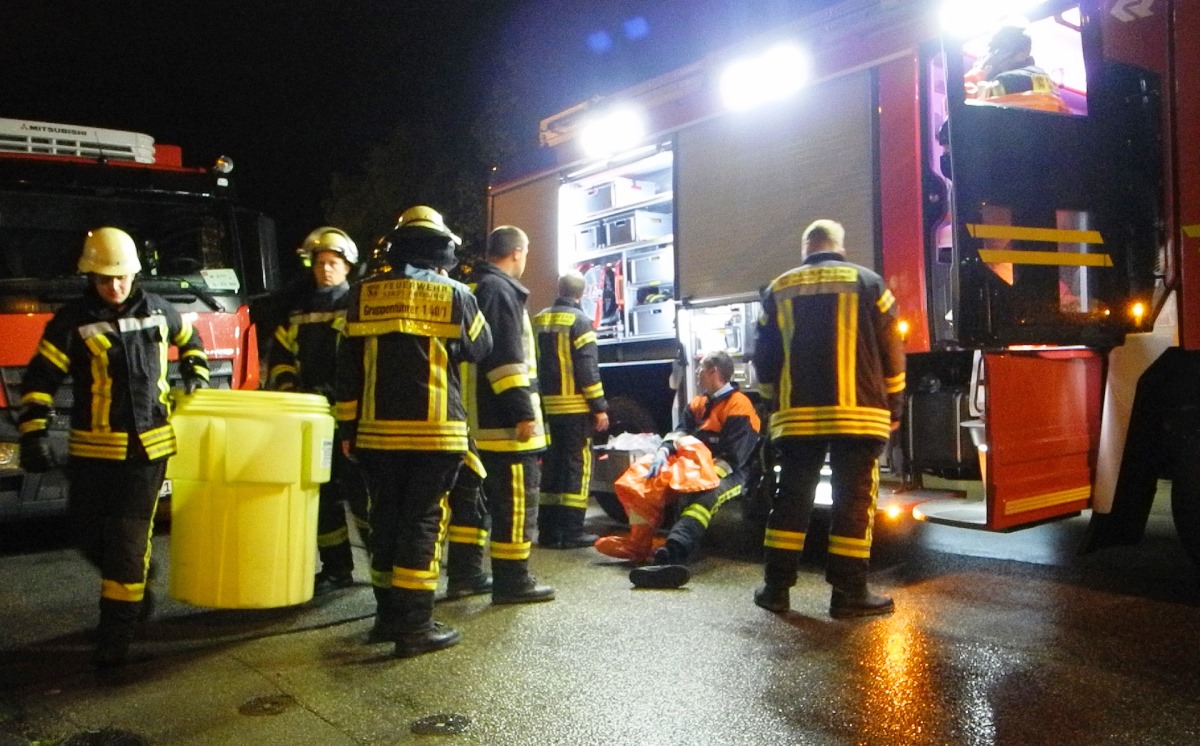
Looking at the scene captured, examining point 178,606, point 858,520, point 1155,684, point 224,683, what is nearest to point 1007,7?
point 858,520

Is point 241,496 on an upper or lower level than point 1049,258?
lower

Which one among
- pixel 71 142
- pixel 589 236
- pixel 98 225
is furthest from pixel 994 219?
pixel 71 142

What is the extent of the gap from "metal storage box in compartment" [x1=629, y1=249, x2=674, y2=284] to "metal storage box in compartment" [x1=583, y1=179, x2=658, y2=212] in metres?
0.42

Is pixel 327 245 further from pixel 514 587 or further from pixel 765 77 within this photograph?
pixel 765 77

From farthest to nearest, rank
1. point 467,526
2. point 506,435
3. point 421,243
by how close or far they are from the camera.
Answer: point 467,526 < point 506,435 < point 421,243

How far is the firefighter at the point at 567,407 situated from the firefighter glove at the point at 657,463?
64 centimetres

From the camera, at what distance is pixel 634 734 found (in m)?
2.72

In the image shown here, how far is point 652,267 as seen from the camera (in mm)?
7051

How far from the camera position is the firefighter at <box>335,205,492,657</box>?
11.7 ft

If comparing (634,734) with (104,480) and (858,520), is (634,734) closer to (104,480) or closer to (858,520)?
(858,520)

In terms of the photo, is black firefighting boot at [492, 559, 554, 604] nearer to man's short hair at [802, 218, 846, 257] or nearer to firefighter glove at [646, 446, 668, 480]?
firefighter glove at [646, 446, 668, 480]

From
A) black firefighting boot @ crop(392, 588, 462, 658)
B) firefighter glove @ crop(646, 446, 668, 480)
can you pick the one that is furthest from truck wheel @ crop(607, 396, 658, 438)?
black firefighting boot @ crop(392, 588, 462, 658)

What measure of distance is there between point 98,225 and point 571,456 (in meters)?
3.45

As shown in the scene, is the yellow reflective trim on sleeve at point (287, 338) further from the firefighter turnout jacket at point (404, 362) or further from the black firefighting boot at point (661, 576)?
the black firefighting boot at point (661, 576)
